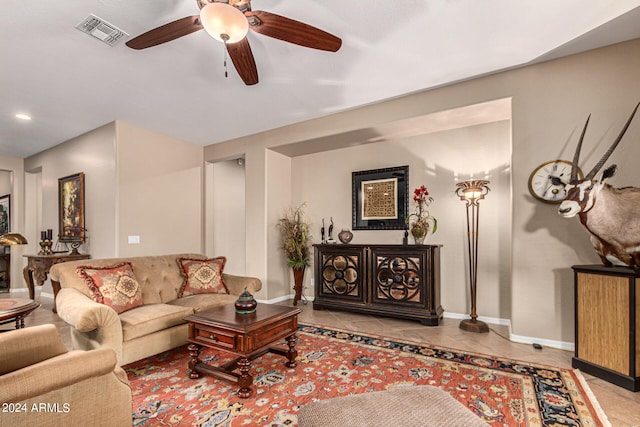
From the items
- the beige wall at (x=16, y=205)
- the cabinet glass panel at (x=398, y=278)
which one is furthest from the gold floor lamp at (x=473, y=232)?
the beige wall at (x=16, y=205)

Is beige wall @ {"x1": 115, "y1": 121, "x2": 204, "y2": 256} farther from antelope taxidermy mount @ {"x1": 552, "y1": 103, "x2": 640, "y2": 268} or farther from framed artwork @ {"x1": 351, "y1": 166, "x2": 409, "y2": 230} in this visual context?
antelope taxidermy mount @ {"x1": 552, "y1": 103, "x2": 640, "y2": 268}

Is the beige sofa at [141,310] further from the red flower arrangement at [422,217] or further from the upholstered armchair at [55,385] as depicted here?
the red flower arrangement at [422,217]

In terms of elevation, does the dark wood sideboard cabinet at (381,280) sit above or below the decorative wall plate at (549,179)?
below

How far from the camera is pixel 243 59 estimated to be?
2.29 meters

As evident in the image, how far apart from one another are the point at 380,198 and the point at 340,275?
51.0 inches

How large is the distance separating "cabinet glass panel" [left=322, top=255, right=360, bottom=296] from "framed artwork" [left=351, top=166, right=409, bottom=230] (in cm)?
67

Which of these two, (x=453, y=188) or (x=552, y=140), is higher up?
(x=552, y=140)

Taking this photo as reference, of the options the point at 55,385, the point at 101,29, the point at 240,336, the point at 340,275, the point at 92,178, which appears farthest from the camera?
the point at 92,178

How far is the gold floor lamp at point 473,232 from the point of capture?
353 centimetres

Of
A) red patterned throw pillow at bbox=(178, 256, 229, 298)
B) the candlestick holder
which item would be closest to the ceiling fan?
red patterned throw pillow at bbox=(178, 256, 229, 298)

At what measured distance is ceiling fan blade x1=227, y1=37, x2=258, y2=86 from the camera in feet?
7.04

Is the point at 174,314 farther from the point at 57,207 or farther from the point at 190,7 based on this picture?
the point at 57,207

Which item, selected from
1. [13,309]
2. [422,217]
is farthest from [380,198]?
[13,309]

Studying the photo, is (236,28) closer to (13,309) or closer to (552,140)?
(13,309)
